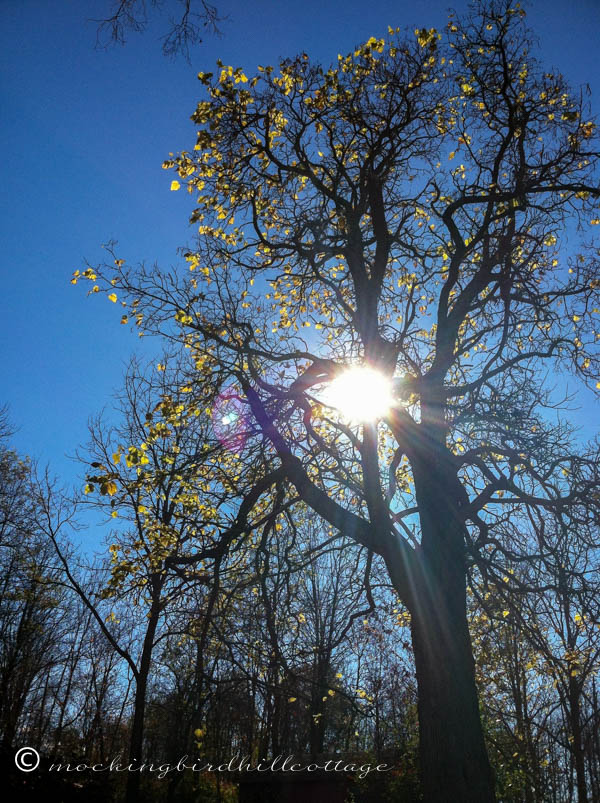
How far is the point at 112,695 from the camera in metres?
24.7

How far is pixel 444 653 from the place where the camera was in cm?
577

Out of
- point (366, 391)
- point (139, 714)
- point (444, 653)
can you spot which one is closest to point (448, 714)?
point (444, 653)

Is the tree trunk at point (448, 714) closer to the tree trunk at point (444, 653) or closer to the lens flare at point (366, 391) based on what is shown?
the tree trunk at point (444, 653)

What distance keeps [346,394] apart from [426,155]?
4207mm

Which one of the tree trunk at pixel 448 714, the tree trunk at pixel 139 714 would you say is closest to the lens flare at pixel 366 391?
the tree trunk at pixel 448 714

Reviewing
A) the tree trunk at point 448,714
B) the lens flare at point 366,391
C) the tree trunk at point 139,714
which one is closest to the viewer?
the tree trunk at point 448,714

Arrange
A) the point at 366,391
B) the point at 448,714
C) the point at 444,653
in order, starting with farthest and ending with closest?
the point at 366,391, the point at 444,653, the point at 448,714

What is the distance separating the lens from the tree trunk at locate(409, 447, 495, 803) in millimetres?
5234

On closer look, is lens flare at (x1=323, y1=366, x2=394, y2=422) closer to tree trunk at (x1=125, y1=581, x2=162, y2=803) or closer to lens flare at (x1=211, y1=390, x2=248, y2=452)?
lens flare at (x1=211, y1=390, x2=248, y2=452)

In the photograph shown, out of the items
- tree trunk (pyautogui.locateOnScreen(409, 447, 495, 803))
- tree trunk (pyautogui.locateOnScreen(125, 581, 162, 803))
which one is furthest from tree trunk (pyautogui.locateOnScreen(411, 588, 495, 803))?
tree trunk (pyautogui.locateOnScreen(125, 581, 162, 803))

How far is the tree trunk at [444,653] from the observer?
523cm

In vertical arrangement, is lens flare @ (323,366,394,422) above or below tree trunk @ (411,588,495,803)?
above

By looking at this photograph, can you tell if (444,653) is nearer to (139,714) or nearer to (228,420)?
(228,420)

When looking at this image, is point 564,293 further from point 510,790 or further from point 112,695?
point 112,695
